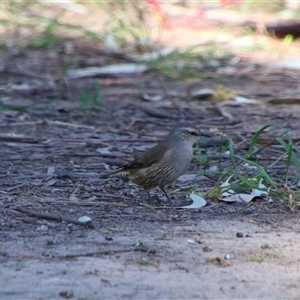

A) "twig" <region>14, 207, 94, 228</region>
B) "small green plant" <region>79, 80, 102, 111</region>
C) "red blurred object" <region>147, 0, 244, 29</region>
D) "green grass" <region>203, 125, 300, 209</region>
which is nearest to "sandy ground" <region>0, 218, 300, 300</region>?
"twig" <region>14, 207, 94, 228</region>

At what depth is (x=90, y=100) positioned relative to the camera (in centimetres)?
1011

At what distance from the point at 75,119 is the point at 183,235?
4340mm

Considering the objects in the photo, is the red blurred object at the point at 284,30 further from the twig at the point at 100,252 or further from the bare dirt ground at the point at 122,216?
the twig at the point at 100,252

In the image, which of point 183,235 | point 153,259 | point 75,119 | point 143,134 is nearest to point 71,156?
point 143,134

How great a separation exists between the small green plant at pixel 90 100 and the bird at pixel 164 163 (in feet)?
9.57

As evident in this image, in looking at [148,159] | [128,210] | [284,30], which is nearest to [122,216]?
[128,210]

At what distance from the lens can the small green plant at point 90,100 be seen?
31.7 ft

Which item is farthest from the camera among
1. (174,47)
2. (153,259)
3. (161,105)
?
(174,47)

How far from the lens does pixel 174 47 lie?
13094 millimetres

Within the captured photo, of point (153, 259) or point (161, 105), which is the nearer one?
point (153, 259)

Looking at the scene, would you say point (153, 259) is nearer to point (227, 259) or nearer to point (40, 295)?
point (227, 259)

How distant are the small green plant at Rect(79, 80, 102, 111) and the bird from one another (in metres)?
2.92

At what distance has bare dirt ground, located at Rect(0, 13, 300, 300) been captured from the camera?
450 cm

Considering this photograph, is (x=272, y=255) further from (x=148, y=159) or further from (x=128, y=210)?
(x=148, y=159)
